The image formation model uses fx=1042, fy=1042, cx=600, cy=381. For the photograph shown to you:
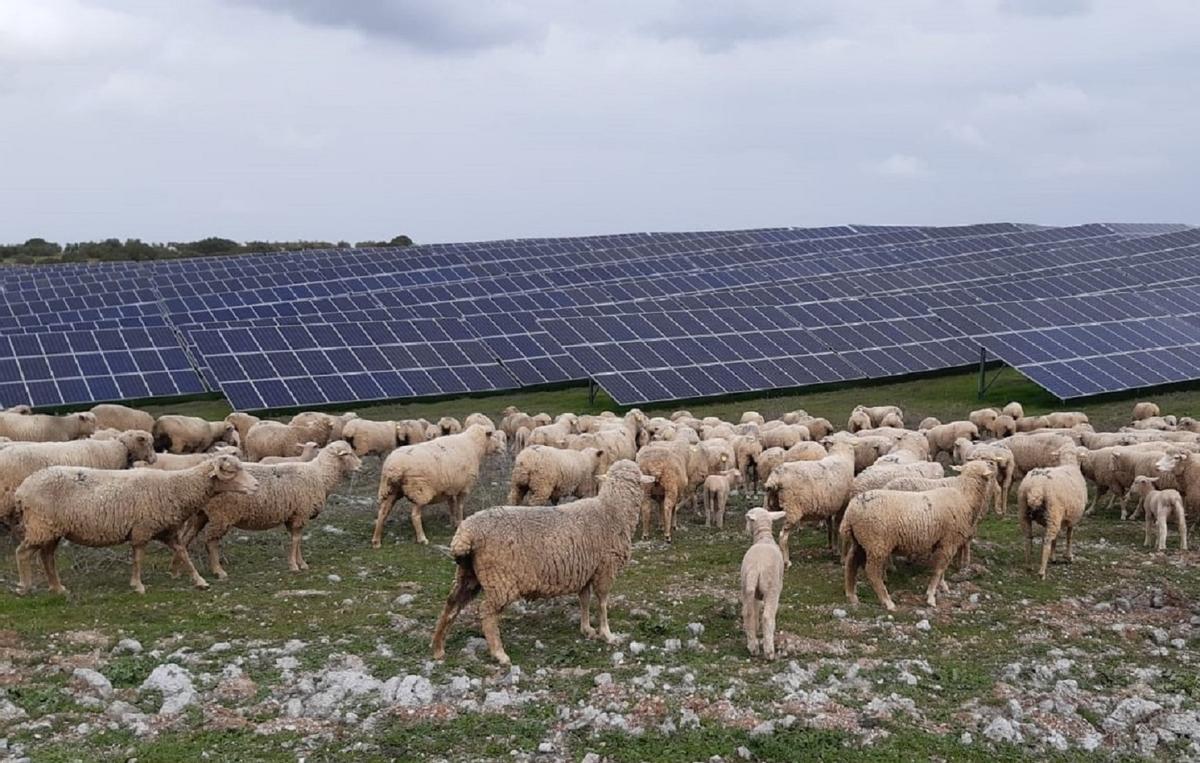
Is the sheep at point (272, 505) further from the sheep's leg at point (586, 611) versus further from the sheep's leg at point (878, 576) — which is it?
the sheep's leg at point (878, 576)

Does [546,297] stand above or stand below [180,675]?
above

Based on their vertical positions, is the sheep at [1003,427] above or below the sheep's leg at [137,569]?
above

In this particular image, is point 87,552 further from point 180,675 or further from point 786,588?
point 786,588

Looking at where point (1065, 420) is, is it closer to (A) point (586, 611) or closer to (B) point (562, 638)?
(A) point (586, 611)

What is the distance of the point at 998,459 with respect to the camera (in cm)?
1553

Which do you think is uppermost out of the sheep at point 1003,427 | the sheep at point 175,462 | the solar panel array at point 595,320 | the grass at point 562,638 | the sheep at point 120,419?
the solar panel array at point 595,320

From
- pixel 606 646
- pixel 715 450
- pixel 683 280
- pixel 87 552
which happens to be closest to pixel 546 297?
pixel 683 280

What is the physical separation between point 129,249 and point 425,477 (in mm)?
95694

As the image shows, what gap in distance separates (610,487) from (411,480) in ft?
18.6

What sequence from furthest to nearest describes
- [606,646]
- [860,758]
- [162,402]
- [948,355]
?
[948,355] < [162,402] < [606,646] < [860,758]

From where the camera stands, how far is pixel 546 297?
58.1m

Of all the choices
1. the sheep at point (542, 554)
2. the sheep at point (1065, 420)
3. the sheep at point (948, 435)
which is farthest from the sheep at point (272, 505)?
the sheep at point (1065, 420)

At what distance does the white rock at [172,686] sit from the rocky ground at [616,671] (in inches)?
1.0

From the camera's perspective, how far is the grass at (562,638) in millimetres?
8992
